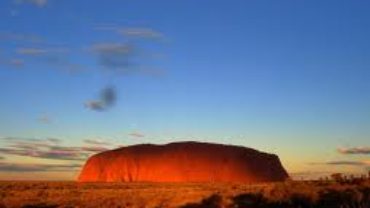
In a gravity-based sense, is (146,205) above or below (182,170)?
below

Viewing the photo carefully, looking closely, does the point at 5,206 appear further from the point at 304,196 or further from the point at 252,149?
the point at 252,149

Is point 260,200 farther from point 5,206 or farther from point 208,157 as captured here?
point 208,157

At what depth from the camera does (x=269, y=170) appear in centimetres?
11244

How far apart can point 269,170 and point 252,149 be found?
4781 millimetres

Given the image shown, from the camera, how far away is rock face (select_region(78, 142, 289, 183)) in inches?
4114

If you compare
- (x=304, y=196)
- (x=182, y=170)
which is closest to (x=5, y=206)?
(x=304, y=196)

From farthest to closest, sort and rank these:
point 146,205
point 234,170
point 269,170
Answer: point 269,170 < point 234,170 < point 146,205

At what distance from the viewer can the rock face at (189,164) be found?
10450 cm

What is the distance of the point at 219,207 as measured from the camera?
32.6 meters

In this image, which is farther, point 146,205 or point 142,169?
point 142,169

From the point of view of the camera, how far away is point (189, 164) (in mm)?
105438

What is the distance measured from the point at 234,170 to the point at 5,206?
239ft

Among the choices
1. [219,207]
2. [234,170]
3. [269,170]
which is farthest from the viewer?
[269,170]

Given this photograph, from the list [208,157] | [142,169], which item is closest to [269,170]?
[208,157]
